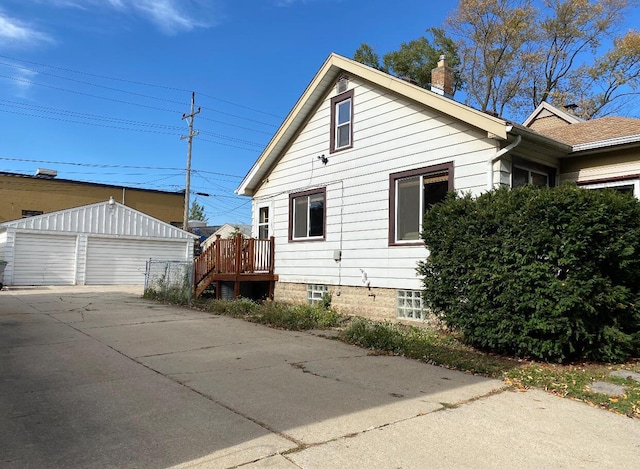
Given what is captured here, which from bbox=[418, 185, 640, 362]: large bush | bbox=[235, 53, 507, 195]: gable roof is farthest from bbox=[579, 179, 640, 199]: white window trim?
bbox=[418, 185, 640, 362]: large bush

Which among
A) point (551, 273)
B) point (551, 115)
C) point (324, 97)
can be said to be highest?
point (551, 115)

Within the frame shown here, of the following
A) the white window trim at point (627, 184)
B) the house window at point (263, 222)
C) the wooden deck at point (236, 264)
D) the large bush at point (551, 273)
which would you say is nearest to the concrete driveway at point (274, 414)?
the large bush at point (551, 273)

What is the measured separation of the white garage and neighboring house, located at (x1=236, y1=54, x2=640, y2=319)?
11.9 meters

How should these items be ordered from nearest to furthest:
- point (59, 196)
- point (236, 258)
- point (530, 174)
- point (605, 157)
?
point (605, 157) < point (530, 174) < point (236, 258) < point (59, 196)

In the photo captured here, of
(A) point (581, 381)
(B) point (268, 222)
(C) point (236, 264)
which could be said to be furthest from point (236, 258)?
(A) point (581, 381)

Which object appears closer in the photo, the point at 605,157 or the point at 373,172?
the point at 605,157

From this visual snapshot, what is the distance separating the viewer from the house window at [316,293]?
496 inches

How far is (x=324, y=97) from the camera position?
13.1m

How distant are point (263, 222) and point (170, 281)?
137 inches

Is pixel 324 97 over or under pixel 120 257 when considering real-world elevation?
over

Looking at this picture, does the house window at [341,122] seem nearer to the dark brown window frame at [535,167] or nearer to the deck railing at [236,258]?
the deck railing at [236,258]

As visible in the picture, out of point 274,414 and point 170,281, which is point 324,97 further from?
point 274,414

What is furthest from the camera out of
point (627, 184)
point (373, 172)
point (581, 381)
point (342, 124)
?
point (342, 124)

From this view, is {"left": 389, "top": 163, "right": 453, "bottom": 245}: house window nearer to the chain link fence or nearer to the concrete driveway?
the concrete driveway
